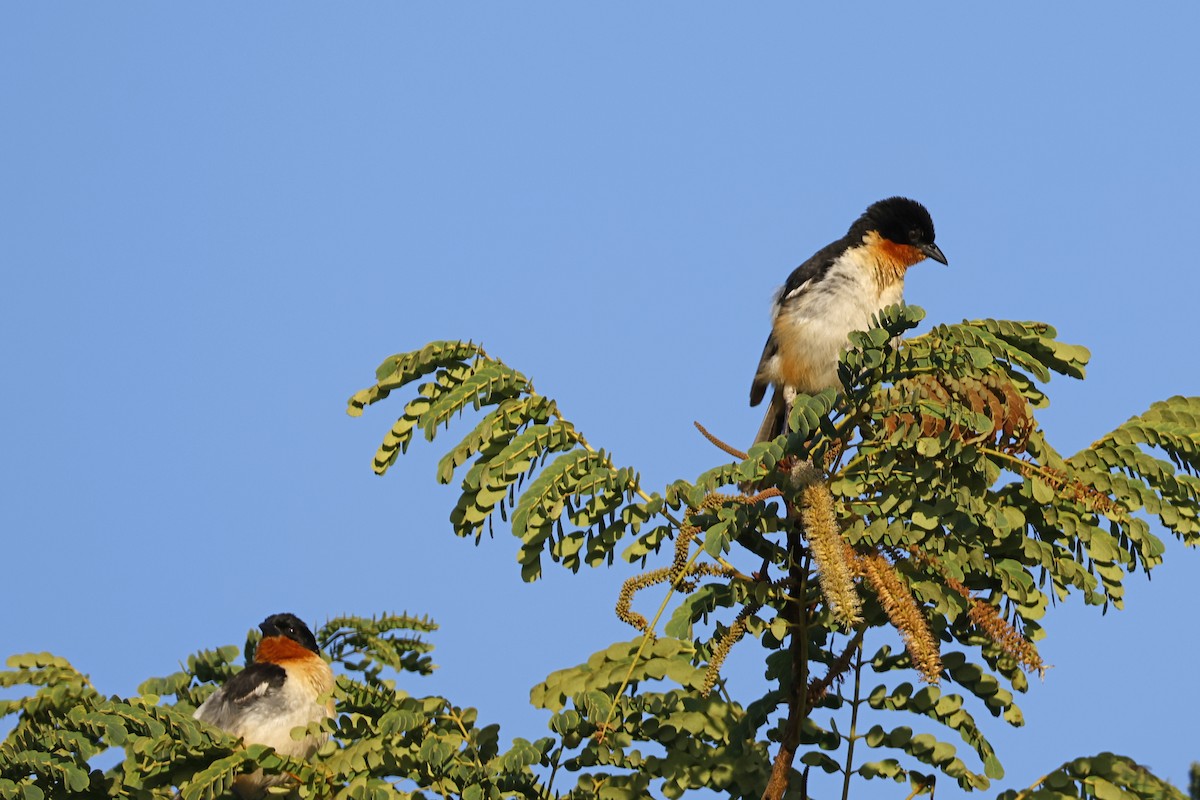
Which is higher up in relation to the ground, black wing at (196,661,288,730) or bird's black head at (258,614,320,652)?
bird's black head at (258,614,320,652)

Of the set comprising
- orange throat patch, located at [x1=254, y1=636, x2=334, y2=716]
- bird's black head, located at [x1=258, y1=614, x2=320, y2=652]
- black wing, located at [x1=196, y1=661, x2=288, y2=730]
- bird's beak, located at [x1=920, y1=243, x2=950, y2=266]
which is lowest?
black wing, located at [x1=196, y1=661, x2=288, y2=730]

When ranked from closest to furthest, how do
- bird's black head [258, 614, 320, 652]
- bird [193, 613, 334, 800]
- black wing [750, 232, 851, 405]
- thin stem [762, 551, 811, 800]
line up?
thin stem [762, 551, 811, 800]
bird [193, 613, 334, 800]
bird's black head [258, 614, 320, 652]
black wing [750, 232, 851, 405]

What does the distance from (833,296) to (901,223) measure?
101cm

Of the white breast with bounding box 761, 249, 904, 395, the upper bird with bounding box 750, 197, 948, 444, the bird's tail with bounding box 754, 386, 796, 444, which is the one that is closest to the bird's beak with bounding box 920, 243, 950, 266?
the upper bird with bounding box 750, 197, 948, 444

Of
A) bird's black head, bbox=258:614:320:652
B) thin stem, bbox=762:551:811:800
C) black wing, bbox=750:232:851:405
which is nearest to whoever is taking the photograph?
thin stem, bbox=762:551:811:800

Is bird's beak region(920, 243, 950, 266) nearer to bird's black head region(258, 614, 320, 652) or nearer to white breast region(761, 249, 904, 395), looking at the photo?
white breast region(761, 249, 904, 395)

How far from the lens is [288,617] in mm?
8352

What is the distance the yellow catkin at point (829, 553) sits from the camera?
3.75m

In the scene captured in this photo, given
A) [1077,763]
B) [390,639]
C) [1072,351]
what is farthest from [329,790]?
[1072,351]

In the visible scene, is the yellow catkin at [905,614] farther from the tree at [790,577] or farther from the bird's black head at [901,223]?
the bird's black head at [901,223]

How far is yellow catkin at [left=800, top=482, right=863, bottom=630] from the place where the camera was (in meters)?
3.75

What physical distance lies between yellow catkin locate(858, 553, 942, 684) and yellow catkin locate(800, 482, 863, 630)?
0.25ft

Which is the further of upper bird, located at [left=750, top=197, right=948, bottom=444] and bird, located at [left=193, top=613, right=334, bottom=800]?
Answer: upper bird, located at [left=750, top=197, right=948, bottom=444]

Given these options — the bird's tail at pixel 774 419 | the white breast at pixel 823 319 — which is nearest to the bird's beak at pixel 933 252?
the white breast at pixel 823 319
